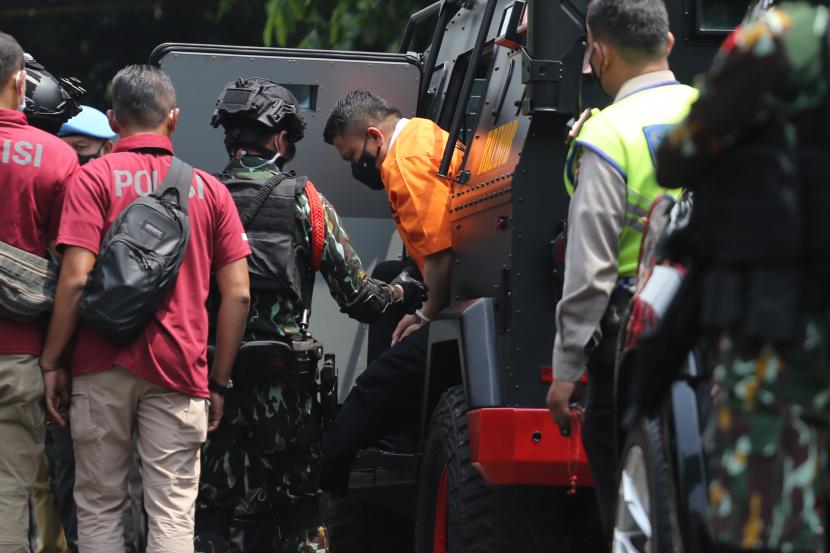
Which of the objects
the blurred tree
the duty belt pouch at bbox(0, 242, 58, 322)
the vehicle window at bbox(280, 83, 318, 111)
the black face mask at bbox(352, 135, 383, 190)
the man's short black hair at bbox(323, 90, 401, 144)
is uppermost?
the blurred tree

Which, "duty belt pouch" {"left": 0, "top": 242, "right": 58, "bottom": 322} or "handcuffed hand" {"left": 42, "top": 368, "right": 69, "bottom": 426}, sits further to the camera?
"handcuffed hand" {"left": 42, "top": 368, "right": 69, "bottom": 426}

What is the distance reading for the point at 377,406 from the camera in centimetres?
605

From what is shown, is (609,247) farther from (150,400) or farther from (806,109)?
(150,400)

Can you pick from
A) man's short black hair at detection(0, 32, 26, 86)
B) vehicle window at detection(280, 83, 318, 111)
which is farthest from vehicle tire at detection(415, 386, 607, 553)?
vehicle window at detection(280, 83, 318, 111)

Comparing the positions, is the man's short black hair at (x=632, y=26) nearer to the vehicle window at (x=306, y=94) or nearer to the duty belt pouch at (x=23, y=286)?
the duty belt pouch at (x=23, y=286)

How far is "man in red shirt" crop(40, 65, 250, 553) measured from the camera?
5.05m

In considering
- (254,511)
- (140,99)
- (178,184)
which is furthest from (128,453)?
(140,99)

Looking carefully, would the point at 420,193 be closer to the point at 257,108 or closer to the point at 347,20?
the point at 257,108

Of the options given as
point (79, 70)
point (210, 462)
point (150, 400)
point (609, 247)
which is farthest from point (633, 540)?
point (79, 70)

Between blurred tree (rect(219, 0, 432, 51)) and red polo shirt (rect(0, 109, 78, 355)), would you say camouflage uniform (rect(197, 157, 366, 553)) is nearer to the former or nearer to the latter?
red polo shirt (rect(0, 109, 78, 355))

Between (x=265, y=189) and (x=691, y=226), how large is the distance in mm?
2833

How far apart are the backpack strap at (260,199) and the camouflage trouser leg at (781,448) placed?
9.94ft

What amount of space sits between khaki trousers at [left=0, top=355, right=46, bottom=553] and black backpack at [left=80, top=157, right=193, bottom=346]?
294 mm

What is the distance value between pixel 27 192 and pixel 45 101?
95cm
